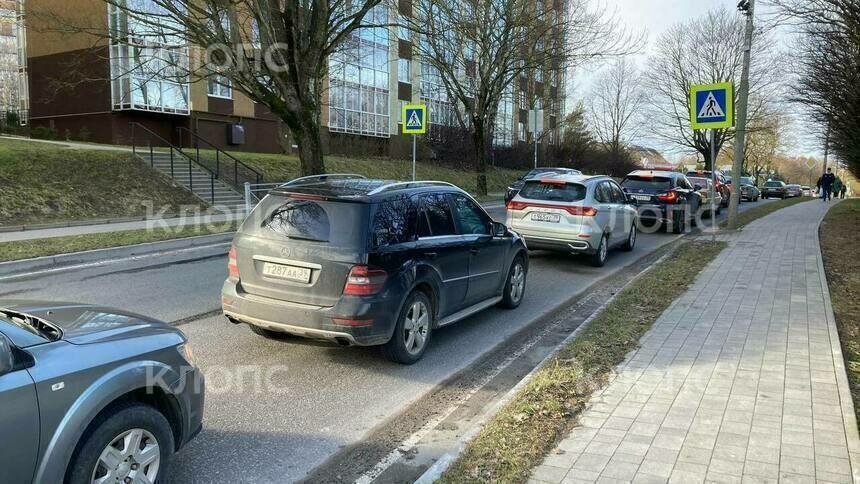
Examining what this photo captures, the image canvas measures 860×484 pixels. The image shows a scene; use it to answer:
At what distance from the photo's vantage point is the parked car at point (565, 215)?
34.0 ft

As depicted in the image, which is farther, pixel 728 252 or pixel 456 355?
pixel 728 252

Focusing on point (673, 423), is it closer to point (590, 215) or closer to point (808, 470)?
point (808, 470)

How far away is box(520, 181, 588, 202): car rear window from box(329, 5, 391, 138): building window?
2779cm

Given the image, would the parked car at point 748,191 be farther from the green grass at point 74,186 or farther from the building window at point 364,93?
the green grass at point 74,186

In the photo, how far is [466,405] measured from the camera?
463 cm

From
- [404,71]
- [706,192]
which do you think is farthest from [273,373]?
[404,71]

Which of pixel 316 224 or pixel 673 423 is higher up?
pixel 316 224

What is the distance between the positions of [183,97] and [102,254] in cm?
2079

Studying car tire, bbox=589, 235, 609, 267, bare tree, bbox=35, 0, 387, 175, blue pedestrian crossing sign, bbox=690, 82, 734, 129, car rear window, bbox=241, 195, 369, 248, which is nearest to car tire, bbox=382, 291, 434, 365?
car rear window, bbox=241, 195, 369, 248

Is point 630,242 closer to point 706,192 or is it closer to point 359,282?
point 359,282

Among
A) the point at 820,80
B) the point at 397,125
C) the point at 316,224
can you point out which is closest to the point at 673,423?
the point at 316,224

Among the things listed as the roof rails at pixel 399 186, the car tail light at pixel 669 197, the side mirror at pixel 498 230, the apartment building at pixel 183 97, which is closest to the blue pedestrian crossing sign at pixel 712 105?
the car tail light at pixel 669 197

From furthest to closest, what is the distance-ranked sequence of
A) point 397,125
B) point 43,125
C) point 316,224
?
point 397,125 → point 43,125 → point 316,224

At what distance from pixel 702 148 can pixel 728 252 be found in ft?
136
